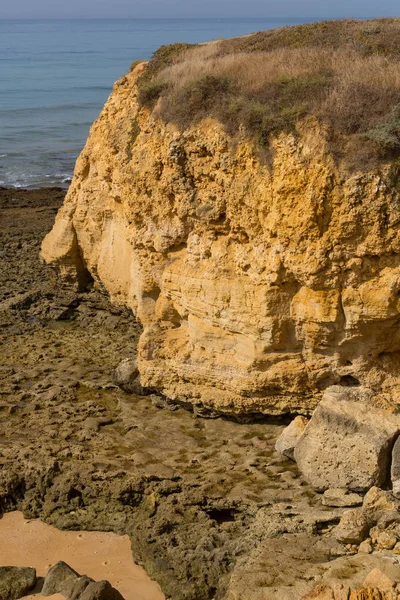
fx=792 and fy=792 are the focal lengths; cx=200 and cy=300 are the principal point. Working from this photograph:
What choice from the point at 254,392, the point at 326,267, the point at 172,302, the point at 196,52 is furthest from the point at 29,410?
the point at 196,52

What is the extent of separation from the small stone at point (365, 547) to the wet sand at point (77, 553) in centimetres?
257

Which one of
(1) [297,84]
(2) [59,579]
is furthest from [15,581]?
(1) [297,84]

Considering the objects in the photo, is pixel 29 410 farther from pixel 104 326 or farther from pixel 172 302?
pixel 104 326

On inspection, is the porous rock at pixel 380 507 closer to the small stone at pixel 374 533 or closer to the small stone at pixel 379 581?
the small stone at pixel 374 533

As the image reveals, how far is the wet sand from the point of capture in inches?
403

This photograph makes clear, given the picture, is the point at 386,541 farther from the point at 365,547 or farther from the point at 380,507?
the point at 380,507

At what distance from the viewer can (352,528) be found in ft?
31.8

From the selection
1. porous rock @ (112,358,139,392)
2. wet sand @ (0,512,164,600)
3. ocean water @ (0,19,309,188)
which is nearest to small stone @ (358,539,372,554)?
wet sand @ (0,512,164,600)

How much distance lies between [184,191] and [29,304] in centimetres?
756

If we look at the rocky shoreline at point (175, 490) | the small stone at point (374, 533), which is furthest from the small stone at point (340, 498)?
the small stone at point (374, 533)

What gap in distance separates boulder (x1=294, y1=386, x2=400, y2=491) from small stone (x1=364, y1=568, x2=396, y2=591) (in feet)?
8.86

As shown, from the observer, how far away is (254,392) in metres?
13.1

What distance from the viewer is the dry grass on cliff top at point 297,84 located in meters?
11.6

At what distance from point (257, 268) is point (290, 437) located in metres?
2.69
